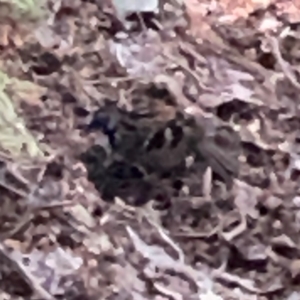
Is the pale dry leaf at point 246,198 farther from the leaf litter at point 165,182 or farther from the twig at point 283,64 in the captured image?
the twig at point 283,64

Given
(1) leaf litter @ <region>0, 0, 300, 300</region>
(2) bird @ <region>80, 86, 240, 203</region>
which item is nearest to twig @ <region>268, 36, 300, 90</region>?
(1) leaf litter @ <region>0, 0, 300, 300</region>

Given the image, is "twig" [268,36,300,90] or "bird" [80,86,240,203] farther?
"twig" [268,36,300,90]

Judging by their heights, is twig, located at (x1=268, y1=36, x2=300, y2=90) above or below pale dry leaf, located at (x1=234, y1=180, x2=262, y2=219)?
above

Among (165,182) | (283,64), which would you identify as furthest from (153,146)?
(283,64)

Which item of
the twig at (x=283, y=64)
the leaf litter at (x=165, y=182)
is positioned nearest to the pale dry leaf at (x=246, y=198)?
the leaf litter at (x=165, y=182)

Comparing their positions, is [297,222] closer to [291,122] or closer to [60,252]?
[291,122]

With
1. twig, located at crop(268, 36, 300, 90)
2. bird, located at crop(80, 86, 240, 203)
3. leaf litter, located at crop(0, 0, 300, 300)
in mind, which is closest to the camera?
leaf litter, located at crop(0, 0, 300, 300)

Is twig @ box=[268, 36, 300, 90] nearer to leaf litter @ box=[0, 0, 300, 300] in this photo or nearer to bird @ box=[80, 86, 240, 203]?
leaf litter @ box=[0, 0, 300, 300]
